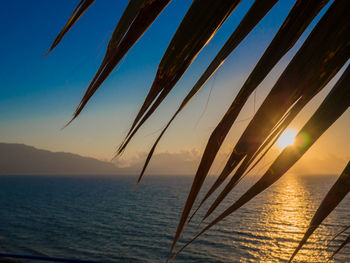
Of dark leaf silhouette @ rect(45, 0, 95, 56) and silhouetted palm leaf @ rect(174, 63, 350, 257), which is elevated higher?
dark leaf silhouette @ rect(45, 0, 95, 56)

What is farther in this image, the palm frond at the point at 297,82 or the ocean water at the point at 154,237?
the ocean water at the point at 154,237

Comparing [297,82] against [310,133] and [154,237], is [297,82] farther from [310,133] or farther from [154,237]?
[154,237]

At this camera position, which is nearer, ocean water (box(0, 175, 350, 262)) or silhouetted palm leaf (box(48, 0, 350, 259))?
→ silhouetted palm leaf (box(48, 0, 350, 259))

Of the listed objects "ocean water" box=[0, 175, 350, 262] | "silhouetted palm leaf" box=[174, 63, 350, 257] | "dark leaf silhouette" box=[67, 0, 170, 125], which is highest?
"dark leaf silhouette" box=[67, 0, 170, 125]

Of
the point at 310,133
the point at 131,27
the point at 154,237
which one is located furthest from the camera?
the point at 154,237

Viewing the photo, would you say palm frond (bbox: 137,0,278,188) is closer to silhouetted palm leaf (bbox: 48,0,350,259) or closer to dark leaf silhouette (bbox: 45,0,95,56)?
silhouetted palm leaf (bbox: 48,0,350,259)

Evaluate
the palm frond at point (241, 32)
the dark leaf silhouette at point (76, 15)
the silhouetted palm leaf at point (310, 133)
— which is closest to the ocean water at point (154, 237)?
the silhouetted palm leaf at point (310, 133)

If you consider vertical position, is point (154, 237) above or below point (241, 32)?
below

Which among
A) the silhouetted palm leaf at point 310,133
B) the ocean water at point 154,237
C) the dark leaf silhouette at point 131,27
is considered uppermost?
the dark leaf silhouette at point 131,27

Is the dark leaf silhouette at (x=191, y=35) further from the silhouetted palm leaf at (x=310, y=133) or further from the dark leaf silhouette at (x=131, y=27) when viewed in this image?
the silhouetted palm leaf at (x=310, y=133)

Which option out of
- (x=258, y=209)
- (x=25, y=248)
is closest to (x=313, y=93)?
(x=25, y=248)

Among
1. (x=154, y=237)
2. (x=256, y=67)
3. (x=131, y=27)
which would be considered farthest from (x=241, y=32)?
(x=154, y=237)

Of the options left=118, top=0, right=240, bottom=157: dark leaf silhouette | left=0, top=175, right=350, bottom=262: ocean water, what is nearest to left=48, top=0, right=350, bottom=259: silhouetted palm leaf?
left=118, top=0, right=240, bottom=157: dark leaf silhouette

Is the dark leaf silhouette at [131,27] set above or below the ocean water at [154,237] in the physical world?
above
